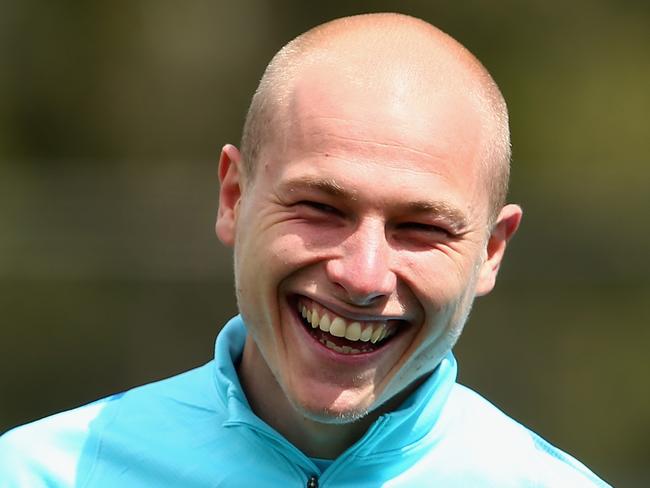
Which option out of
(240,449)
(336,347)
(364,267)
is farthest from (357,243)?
(240,449)

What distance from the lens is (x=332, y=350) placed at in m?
3.02

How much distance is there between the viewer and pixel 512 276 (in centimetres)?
901

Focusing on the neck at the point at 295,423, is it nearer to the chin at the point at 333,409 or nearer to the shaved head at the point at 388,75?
the chin at the point at 333,409

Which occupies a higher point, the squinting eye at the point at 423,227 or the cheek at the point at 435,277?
the squinting eye at the point at 423,227

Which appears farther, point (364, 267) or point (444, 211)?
point (444, 211)

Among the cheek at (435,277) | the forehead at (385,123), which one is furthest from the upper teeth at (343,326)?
the forehead at (385,123)

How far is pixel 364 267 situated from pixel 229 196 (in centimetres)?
64

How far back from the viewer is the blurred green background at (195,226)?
29.3 ft

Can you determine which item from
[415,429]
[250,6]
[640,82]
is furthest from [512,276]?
[415,429]

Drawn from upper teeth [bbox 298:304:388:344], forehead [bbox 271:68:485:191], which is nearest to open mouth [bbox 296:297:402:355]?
upper teeth [bbox 298:304:388:344]

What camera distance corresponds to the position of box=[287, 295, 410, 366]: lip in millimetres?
2973

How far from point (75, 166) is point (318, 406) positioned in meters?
6.97

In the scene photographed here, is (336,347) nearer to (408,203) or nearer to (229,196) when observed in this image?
(408,203)

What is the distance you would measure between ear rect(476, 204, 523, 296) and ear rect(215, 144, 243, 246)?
0.66 meters
